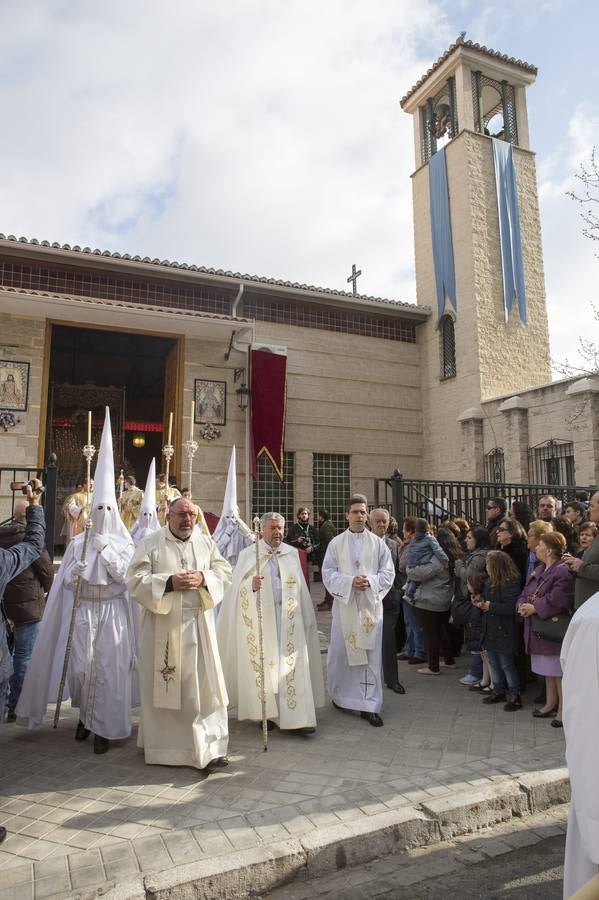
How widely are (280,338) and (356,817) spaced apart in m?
14.6

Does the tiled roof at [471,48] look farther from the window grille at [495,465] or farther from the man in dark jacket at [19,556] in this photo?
the man in dark jacket at [19,556]

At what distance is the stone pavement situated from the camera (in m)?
3.27

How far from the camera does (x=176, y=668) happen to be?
4.60 meters

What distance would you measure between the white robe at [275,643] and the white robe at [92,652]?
98 centimetres

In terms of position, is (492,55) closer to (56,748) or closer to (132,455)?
(132,455)

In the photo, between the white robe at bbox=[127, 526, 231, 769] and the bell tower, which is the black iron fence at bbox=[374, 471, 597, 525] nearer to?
the white robe at bbox=[127, 526, 231, 769]

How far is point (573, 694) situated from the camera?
6.20 ft

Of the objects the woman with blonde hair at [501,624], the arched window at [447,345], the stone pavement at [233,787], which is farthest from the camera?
the arched window at [447,345]

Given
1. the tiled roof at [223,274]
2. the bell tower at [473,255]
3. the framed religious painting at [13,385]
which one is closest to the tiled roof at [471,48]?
the bell tower at [473,255]

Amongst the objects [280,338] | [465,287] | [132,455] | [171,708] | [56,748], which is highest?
[465,287]

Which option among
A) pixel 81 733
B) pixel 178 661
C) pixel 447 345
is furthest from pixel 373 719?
pixel 447 345

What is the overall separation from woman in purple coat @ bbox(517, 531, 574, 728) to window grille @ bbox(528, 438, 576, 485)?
9.95 m

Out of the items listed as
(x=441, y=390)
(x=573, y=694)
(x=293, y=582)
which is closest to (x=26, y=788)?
(x=293, y=582)

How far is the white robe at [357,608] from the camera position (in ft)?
19.1
